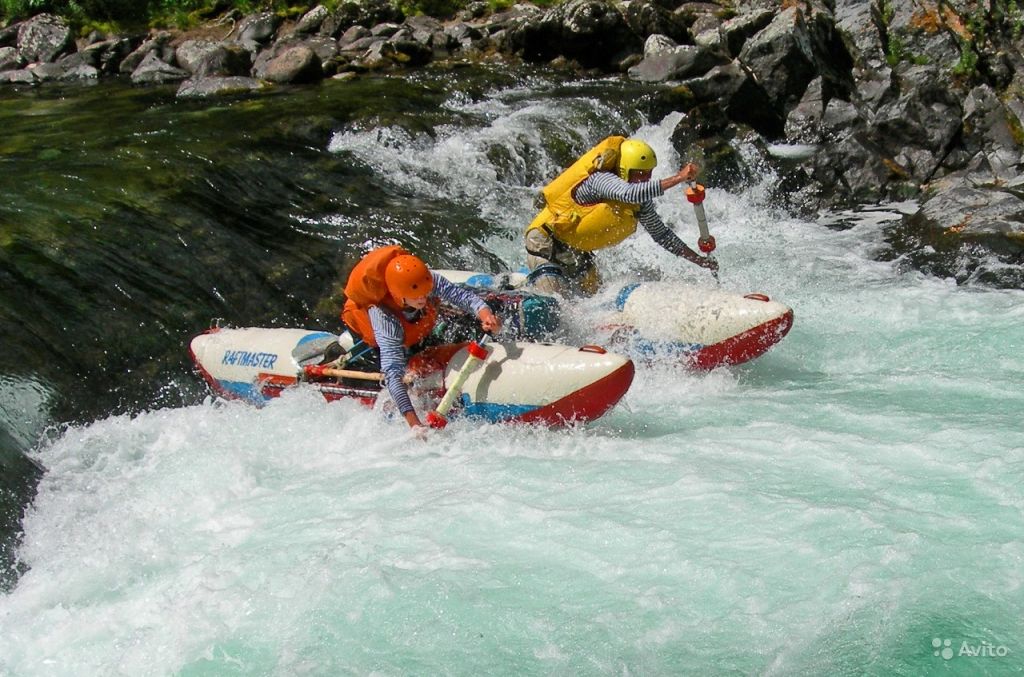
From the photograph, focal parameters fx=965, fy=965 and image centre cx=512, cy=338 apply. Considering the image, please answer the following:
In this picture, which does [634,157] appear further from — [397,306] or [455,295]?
[397,306]

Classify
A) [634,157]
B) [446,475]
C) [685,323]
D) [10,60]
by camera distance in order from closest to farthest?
1. [446,475]
2. [685,323]
3. [634,157]
4. [10,60]

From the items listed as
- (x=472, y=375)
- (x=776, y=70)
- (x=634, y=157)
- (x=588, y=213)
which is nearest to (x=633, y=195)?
(x=634, y=157)

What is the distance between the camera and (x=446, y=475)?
5516 millimetres

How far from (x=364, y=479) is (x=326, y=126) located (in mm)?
6326

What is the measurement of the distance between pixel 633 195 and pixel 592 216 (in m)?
0.42

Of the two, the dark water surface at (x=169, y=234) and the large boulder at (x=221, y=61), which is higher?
the large boulder at (x=221, y=61)

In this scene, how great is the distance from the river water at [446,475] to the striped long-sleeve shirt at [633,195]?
1.07 metres

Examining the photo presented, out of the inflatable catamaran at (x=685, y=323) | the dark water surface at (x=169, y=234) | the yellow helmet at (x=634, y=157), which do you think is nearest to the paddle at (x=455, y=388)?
the inflatable catamaran at (x=685, y=323)

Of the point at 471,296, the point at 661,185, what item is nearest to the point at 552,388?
the point at 471,296

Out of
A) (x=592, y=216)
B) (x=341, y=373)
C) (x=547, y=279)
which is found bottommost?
(x=341, y=373)

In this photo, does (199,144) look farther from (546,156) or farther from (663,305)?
(663,305)

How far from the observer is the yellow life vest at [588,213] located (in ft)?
23.2

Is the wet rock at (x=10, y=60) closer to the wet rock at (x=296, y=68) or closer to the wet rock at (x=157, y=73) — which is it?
the wet rock at (x=157, y=73)

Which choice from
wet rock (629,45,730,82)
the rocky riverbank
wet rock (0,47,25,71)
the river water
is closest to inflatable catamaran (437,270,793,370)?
the river water
